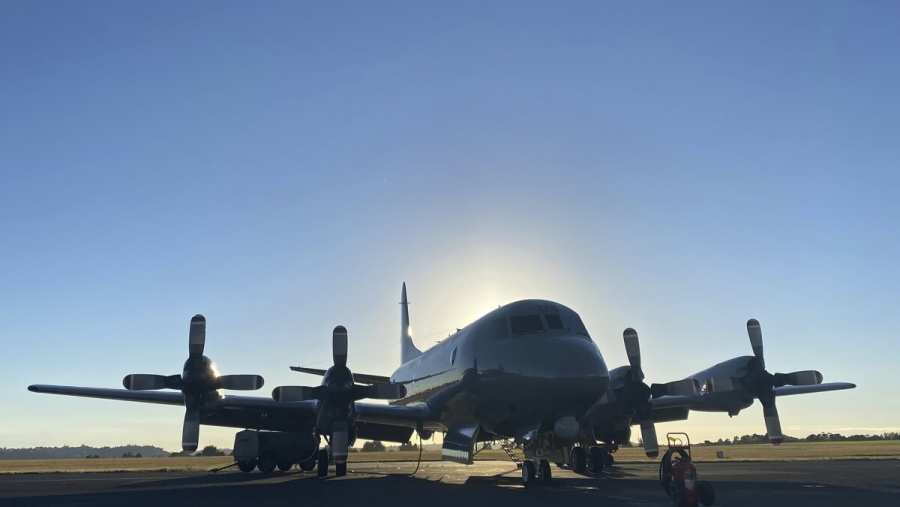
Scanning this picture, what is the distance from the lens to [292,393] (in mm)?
22344

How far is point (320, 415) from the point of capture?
2275cm

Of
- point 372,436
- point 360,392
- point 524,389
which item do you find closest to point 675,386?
point 524,389

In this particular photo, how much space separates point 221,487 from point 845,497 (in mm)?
17415

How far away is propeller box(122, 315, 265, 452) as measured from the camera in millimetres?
21953

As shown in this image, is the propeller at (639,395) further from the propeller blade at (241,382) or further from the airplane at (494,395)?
the propeller blade at (241,382)

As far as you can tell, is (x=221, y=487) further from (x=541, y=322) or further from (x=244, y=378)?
(x=541, y=322)

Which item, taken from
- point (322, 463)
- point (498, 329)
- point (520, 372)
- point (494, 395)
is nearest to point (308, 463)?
point (322, 463)

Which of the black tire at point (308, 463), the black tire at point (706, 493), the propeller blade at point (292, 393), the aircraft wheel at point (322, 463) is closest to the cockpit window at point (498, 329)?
the propeller blade at point (292, 393)

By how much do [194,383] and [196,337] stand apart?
1463 mm

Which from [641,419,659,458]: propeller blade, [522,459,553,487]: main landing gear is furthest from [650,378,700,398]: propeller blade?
[522,459,553,487]: main landing gear

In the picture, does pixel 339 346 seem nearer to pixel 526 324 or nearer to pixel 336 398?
pixel 336 398

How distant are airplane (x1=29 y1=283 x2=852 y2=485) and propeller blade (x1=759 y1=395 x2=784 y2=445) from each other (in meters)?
0.90

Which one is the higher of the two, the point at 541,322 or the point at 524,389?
the point at 541,322

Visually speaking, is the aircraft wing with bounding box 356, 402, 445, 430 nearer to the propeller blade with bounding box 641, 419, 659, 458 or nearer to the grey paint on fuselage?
the grey paint on fuselage
